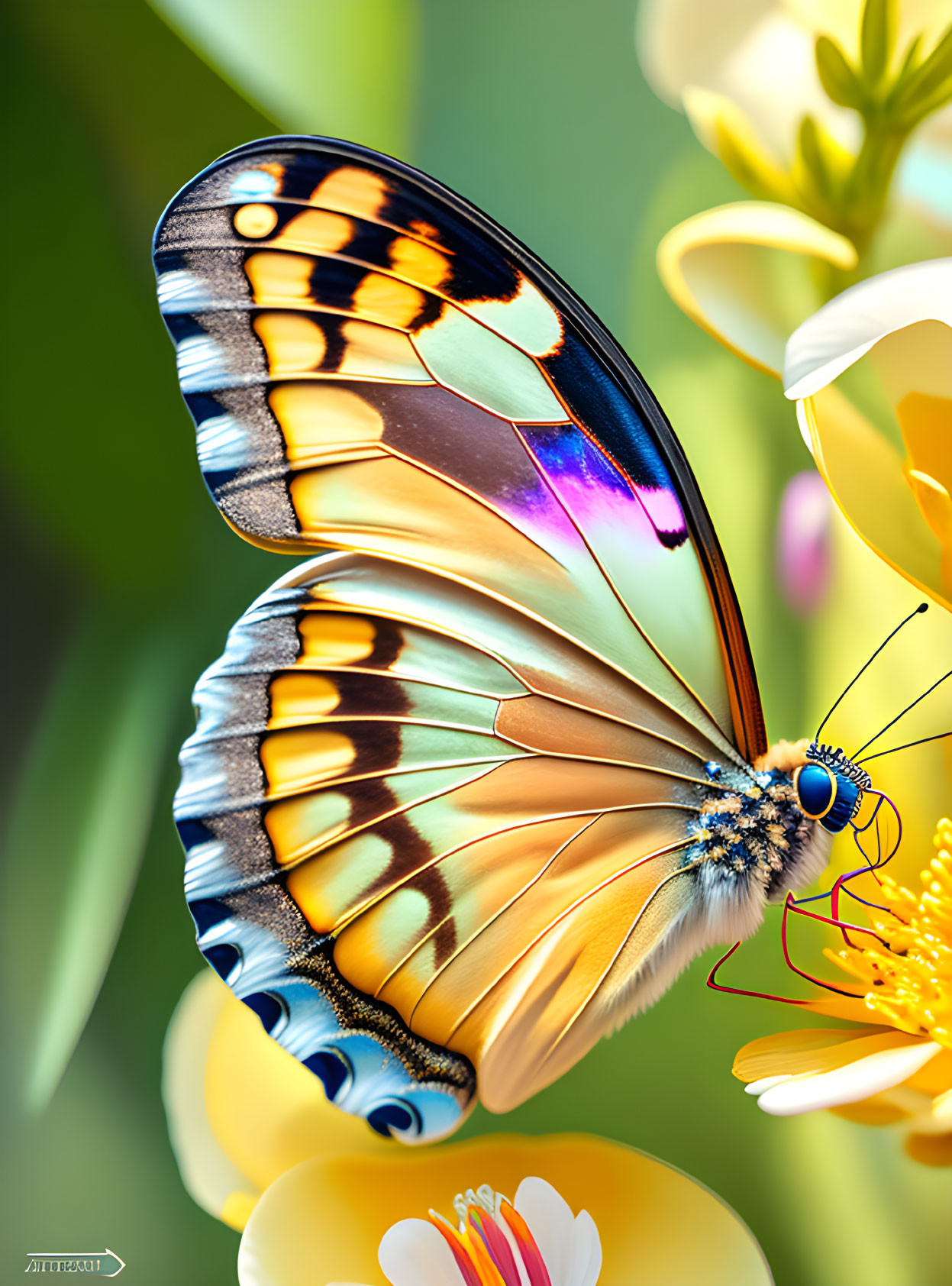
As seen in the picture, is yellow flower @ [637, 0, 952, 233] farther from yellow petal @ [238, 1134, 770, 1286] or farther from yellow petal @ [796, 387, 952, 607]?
yellow petal @ [238, 1134, 770, 1286]

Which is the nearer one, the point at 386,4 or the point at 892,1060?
the point at 892,1060

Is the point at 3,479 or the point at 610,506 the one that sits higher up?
the point at 3,479

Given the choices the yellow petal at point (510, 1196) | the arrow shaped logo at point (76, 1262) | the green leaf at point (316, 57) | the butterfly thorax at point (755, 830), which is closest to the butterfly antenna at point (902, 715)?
the butterfly thorax at point (755, 830)

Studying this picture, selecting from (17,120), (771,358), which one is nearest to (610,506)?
(771,358)

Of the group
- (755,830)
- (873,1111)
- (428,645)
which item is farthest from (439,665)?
(873,1111)

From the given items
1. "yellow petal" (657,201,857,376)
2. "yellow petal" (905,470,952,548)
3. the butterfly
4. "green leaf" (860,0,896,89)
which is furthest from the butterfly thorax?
"green leaf" (860,0,896,89)

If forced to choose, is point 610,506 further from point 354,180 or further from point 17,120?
point 17,120

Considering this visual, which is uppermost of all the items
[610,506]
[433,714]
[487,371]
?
[487,371]
